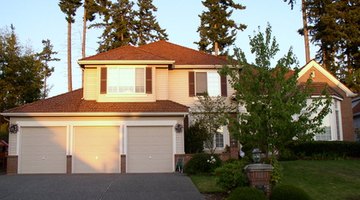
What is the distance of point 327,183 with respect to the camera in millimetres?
14211

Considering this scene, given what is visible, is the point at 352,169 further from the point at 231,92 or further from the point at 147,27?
the point at 147,27

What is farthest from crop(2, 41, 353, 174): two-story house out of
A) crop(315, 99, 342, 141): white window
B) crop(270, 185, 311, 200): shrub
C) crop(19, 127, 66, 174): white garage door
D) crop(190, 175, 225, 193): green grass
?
crop(270, 185, 311, 200): shrub

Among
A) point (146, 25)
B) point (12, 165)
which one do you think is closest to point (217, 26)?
point (146, 25)

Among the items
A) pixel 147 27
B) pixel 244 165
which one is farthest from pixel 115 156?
pixel 147 27

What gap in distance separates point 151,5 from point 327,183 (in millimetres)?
35115

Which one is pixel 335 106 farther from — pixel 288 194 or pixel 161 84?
pixel 288 194

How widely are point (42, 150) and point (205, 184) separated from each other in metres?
9.85

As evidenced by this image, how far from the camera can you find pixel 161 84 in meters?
23.4

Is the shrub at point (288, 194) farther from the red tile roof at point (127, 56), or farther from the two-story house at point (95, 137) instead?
the red tile roof at point (127, 56)

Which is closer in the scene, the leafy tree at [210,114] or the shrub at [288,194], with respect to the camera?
the shrub at [288,194]

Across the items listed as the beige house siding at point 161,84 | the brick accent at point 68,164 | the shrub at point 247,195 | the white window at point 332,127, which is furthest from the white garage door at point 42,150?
the white window at point 332,127

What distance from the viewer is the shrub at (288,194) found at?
387 inches

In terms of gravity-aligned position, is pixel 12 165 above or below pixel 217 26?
below

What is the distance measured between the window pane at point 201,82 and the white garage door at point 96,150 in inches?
219
